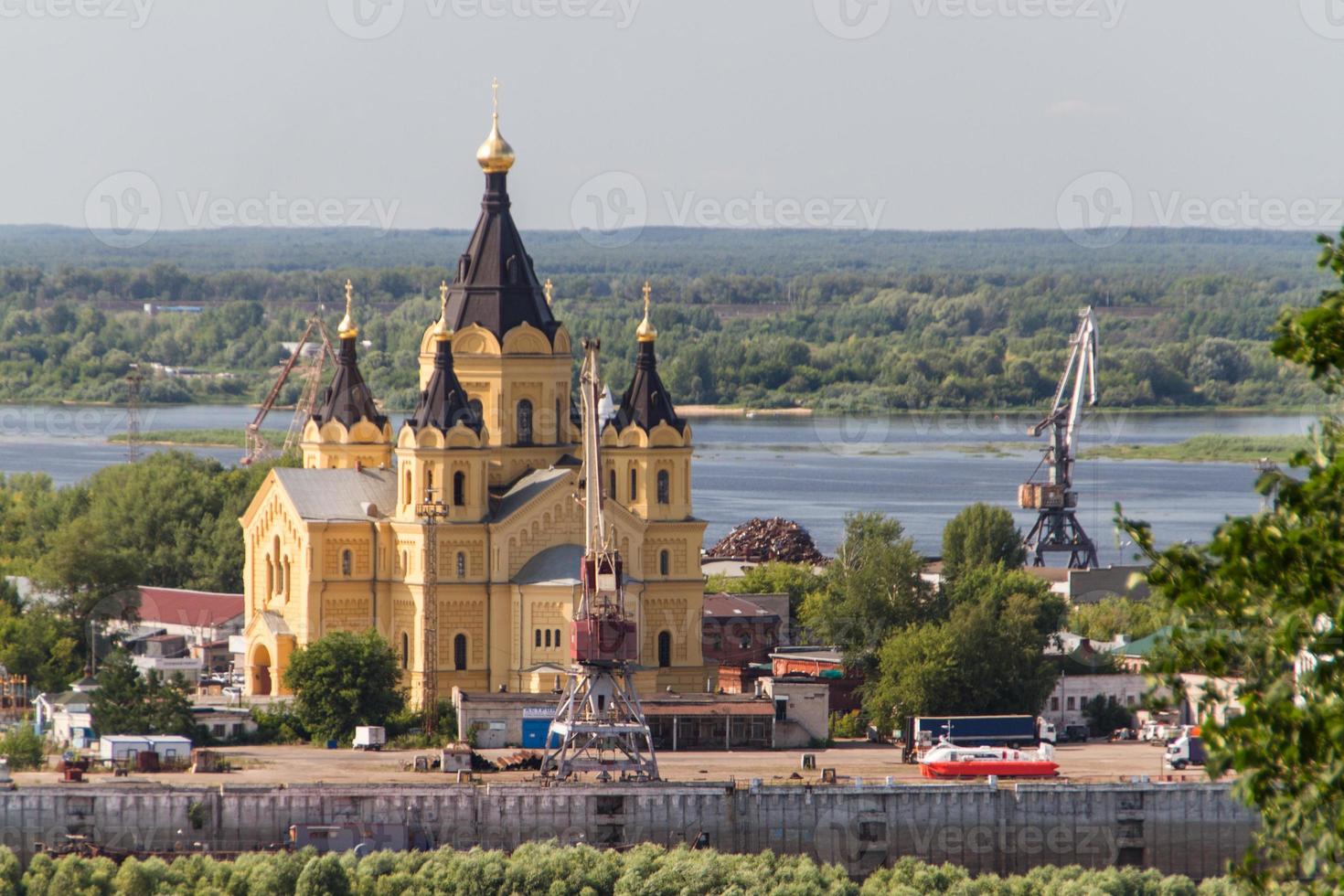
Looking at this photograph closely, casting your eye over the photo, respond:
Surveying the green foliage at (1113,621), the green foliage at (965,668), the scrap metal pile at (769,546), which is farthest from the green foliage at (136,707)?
the scrap metal pile at (769,546)

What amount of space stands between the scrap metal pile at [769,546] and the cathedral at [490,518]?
16.9m

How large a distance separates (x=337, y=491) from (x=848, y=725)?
29.0ft

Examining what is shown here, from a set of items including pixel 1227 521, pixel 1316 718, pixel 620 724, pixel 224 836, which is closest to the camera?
pixel 1316 718

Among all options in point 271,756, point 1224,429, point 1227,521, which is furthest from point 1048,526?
point 1224,429

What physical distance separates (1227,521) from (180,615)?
41644 millimetres

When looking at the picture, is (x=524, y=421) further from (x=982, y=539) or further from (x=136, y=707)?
(x=982, y=539)

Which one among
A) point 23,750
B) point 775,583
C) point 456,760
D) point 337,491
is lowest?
point 456,760

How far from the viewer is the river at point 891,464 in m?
90.9

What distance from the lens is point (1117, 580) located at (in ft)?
203

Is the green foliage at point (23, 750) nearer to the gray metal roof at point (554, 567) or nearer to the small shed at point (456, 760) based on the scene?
the small shed at point (456, 760)

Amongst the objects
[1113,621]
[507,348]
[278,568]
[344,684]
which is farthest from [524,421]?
[1113,621]

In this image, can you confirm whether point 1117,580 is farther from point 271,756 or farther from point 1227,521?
point 1227,521

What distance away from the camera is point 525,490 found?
1886 inches

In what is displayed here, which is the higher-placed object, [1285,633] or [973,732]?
[1285,633]
